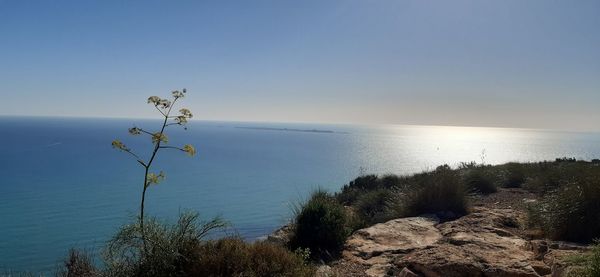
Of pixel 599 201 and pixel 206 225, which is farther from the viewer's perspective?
pixel 599 201

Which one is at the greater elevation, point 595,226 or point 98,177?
point 595,226

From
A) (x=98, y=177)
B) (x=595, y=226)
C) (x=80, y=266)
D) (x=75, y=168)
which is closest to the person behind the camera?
(x=80, y=266)

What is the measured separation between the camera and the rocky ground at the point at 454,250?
4.44m

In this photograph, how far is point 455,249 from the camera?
5.13 meters

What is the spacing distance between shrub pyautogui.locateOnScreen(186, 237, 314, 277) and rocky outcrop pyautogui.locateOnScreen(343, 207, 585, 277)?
4.34 feet

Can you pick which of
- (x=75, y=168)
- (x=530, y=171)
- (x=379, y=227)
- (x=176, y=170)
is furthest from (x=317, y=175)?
(x=379, y=227)

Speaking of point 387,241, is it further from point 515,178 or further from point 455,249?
point 515,178

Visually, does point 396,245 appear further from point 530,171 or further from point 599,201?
point 530,171

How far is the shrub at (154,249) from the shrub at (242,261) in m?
0.13

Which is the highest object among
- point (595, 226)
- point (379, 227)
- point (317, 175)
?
point (595, 226)

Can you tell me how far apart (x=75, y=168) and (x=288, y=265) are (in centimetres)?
5321

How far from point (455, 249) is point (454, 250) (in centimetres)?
7

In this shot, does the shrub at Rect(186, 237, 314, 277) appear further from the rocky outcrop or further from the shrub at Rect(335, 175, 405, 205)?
the shrub at Rect(335, 175, 405, 205)

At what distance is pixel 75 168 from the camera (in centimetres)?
4962
